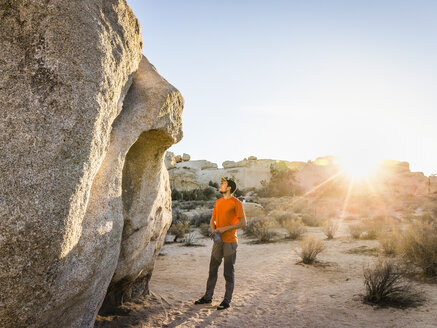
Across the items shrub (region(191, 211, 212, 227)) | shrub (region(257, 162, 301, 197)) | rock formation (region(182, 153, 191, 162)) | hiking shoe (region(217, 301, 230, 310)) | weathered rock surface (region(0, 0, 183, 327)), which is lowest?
hiking shoe (region(217, 301, 230, 310))

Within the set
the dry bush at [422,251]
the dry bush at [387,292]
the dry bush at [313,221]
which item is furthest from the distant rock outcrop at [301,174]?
the dry bush at [387,292]

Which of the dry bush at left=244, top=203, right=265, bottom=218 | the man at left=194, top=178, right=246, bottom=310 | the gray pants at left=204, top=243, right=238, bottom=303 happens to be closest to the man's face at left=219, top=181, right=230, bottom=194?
the man at left=194, top=178, right=246, bottom=310

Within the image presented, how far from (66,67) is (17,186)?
3.13 ft

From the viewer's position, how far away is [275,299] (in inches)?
212

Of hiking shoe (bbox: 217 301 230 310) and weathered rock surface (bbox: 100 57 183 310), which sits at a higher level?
weathered rock surface (bbox: 100 57 183 310)

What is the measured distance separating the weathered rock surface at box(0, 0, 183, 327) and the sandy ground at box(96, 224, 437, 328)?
1.62 meters

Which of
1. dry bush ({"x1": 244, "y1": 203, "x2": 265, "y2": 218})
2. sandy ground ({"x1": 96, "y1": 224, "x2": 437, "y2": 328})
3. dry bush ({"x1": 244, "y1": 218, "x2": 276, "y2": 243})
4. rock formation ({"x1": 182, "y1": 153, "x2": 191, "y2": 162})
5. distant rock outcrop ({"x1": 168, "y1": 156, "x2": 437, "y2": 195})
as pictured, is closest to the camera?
sandy ground ({"x1": 96, "y1": 224, "x2": 437, "y2": 328})

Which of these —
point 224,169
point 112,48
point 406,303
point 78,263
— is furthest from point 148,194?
point 224,169

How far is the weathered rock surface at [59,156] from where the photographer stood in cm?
202

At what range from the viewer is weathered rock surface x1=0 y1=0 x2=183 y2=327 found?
2.02 meters

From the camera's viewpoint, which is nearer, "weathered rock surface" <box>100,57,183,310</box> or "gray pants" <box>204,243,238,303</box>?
"weathered rock surface" <box>100,57,183,310</box>

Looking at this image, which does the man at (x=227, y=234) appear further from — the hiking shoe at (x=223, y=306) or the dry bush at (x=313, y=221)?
the dry bush at (x=313, y=221)

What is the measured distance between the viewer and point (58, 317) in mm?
2443

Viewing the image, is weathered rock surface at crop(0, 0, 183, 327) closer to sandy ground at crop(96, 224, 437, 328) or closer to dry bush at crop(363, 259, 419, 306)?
sandy ground at crop(96, 224, 437, 328)
